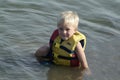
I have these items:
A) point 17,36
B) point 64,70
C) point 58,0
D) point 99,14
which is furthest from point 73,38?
point 58,0

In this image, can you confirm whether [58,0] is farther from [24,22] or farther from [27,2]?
[24,22]

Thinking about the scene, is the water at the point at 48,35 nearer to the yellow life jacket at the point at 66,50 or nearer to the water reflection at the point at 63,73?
the water reflection at the point at 63,73

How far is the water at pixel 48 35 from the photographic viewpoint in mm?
5906

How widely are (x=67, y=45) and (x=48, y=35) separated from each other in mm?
1377

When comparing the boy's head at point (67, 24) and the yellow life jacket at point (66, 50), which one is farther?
the yellow life jacket at point (66, 50)

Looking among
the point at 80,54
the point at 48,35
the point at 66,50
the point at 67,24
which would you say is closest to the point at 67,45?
the point at 66,50

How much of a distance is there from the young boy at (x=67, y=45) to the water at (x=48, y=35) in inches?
6.5

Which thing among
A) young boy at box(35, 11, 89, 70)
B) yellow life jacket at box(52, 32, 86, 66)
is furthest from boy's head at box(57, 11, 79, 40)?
yellow life jacket at box(52, 32, 86, 66)

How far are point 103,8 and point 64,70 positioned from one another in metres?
3.45


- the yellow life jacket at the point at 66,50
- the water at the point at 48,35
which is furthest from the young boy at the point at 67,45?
the water at the point at 48,35

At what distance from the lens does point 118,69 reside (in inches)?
243

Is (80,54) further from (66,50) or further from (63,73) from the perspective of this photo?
(63,73)

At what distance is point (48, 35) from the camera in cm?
723

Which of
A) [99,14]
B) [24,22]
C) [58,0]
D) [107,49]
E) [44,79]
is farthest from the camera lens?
[58,0]
